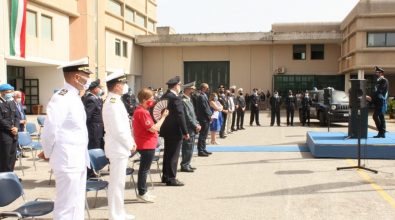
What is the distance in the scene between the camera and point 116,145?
5645mm

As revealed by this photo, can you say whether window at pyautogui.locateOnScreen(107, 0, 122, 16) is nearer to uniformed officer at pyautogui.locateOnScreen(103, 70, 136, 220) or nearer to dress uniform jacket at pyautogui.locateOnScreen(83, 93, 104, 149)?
dress uniform jacket at pyautogui.locateOnScreen(83, 93, 104, 149)

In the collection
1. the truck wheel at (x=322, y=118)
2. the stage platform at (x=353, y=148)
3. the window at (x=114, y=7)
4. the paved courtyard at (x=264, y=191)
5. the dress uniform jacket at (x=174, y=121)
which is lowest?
the paved courtyard at (x=264, y=191)

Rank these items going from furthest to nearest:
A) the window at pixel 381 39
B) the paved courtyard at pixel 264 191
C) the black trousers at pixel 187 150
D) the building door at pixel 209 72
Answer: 1. the building door at pixel 209 72
2. the window at pixel 381 39
3. the black trousers at pixel 187 150
4. the paved courtyard at pixel 264 191

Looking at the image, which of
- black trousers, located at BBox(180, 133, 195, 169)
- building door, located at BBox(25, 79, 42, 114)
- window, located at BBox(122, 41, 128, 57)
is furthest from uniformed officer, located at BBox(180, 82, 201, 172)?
window, located at BBox(122, 41, 128, 57)

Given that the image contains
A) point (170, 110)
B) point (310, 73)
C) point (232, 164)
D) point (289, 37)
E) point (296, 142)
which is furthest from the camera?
point (310, 73)

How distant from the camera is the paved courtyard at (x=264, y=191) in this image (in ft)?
20.3

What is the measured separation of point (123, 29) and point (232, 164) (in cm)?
2936

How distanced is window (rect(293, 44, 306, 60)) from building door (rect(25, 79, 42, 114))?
21417mm

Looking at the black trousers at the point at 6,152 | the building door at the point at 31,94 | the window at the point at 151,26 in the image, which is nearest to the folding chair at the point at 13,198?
the black trousers at the point at 6,152

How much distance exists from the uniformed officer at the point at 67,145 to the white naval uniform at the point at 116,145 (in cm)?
110

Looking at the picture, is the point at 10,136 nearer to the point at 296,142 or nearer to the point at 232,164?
the point at 232,164

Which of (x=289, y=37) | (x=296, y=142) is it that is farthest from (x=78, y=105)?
(x=289, y=37)

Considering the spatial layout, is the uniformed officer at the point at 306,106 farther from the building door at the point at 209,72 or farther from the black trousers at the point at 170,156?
the building door at the point at 209,72

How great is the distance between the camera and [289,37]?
115 ft
